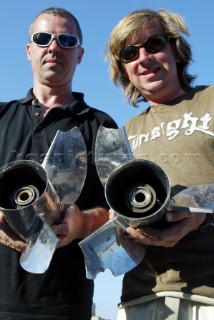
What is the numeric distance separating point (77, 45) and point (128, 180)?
6.89 ft

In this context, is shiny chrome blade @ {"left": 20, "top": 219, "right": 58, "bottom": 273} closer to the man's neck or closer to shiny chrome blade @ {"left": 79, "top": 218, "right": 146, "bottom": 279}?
shiny chrome blade @ {"left": 79, "top": 218, "right": 146, "bottom": 279}

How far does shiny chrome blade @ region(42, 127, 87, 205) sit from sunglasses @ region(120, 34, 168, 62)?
1.18m

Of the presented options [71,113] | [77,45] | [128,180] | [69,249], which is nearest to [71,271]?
[69,249]

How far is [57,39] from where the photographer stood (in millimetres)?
4582

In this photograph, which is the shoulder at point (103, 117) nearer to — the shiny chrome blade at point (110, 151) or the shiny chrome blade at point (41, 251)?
the shiny chrome blade at point (110, 151)

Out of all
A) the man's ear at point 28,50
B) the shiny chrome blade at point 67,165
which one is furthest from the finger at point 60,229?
the man's ear at point 28,50

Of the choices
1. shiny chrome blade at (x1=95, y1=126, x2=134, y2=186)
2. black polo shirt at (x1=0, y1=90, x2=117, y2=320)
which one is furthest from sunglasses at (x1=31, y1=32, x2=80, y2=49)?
shiny chrome blade at (x1=95, y1=126, x2=134, y2=186)

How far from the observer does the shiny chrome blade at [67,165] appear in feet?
10.5

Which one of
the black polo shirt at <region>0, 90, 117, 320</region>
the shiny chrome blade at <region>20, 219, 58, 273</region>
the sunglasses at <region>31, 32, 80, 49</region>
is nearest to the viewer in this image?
the shiny chrome blade at <region>20, 219, 58, 273</region>

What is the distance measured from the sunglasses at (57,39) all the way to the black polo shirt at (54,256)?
2.03 ft

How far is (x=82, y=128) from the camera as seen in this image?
4117mm

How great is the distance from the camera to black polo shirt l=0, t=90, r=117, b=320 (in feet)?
11.6

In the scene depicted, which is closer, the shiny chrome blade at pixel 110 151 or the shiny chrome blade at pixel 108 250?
the shiny chrome blade at pixel 108 250

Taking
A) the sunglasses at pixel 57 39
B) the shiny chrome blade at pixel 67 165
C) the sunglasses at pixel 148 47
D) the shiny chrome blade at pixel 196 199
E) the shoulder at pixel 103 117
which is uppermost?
the sunglasses at pixel 57 39
